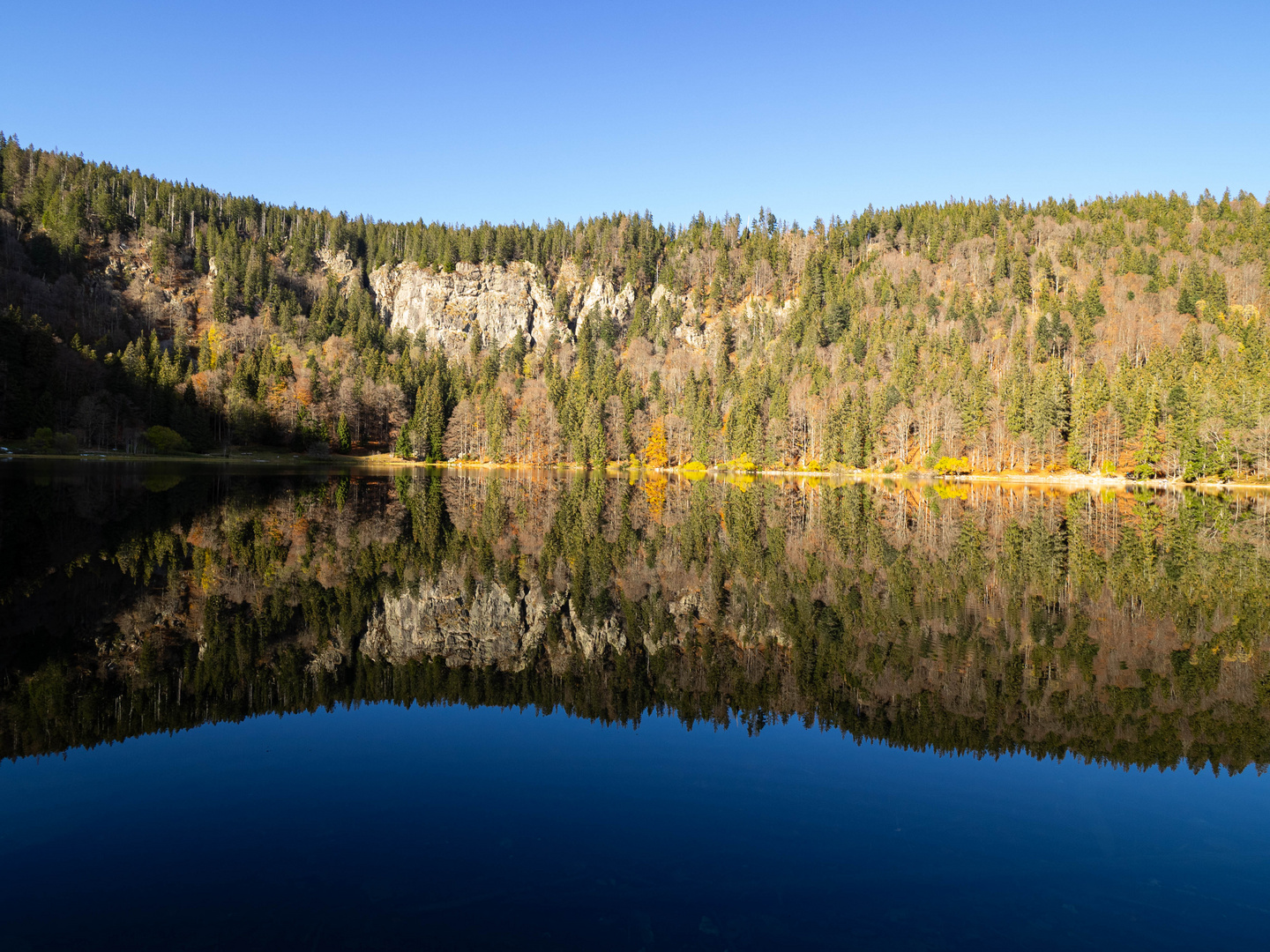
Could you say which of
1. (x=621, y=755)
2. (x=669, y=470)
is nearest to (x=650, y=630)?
(x=621, y=755)

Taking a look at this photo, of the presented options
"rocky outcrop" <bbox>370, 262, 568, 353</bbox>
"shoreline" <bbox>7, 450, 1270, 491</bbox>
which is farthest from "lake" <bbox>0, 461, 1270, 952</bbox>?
"rocky outcrop" <bbox>370, 262, 568, 353</bbox>

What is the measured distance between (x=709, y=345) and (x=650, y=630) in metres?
160

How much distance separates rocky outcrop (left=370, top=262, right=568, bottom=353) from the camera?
7598 inches

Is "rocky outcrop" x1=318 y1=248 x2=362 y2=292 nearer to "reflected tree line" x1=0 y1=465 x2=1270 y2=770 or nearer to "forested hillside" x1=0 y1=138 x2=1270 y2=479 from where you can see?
"forested hillside" x1=0 y1=138 x2=1270 y2=479

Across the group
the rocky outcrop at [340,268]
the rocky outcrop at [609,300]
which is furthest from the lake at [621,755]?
the rocky outcrop at [340,268]

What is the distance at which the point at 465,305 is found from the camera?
638 feet

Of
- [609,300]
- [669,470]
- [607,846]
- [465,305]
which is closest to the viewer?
[607,846]

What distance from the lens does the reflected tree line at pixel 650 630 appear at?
9.99m

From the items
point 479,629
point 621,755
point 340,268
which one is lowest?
point 621,755

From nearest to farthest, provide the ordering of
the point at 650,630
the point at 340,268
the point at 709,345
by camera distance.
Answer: the point at 650,630 → the point at 709,345 → the point at 340,268

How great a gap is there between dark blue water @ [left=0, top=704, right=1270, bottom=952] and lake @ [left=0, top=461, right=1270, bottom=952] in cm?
3

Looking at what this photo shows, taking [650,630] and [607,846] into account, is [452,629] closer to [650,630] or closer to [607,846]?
[650,630]

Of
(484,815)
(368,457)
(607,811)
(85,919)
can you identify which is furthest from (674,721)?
(368,457)

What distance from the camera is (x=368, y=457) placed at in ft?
359
